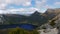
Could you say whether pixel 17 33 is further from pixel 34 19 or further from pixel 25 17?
pixel 34 19

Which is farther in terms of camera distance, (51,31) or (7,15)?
(7,15)

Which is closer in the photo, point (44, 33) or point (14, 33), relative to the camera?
point (14, 33)

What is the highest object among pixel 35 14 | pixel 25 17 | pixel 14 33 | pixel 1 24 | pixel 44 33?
pixel 35 14

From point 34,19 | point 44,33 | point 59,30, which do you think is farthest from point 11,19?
point 59,30

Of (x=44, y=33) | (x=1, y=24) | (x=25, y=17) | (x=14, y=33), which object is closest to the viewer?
(x=14, y=33)

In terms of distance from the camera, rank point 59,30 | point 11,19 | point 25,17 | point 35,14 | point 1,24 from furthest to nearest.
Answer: point 35,14 → point 11,19 → point 25,17 → point 1,24 → point 59,30

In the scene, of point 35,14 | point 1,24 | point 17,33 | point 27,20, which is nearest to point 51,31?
point 17,33

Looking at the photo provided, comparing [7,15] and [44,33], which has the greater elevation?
[7,15]

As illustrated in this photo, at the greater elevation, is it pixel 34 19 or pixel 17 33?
pixel 34 19

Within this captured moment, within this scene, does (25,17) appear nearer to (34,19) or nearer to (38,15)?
(34,19)
